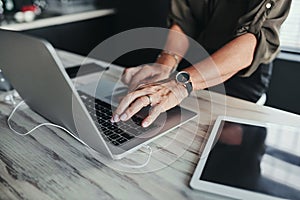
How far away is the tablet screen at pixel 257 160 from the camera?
1.68 feet

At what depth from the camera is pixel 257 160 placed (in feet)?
1.88

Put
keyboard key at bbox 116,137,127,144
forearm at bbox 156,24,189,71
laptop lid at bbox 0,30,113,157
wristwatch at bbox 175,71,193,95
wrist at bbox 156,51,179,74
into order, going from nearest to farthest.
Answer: laptop lid at bbox 0,30,113,157
keyboard key at bbox 116,137,127,144
wristwatch at bbox 175,71,193,95
wrist at bbox 156,51,179,74
forearm at bbox 156,24,189,71

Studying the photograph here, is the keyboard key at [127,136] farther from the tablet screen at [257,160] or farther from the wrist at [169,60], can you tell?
the wrist at [169,60]

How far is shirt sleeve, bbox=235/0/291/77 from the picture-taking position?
92 centimetres

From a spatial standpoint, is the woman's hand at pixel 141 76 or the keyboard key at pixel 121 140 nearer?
the keyboard key at pixel 121 140

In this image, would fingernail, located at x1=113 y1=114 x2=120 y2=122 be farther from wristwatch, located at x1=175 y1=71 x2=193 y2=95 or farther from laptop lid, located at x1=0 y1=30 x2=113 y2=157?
wristwatch, located at x1=175 y1=71 x2=193 y2=95

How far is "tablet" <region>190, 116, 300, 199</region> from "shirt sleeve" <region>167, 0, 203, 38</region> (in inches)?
26.9

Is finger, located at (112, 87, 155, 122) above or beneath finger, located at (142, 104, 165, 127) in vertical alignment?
above

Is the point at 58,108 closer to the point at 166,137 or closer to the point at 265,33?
the point at 166,137

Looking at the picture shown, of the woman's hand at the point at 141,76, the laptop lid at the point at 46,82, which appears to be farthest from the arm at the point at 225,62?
the laptop lid at the point at 46,82

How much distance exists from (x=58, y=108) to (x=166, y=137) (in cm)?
25

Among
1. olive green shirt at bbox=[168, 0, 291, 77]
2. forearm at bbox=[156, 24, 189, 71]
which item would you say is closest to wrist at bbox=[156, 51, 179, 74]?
forearm at bbox=[156, 24, 189, 71]

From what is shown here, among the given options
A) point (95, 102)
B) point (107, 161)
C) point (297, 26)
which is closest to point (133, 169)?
point (107, 161)

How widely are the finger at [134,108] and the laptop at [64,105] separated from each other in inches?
0.7
